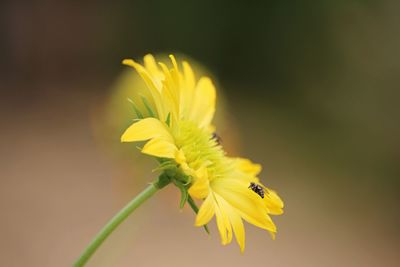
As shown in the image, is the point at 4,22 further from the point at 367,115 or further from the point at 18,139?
the point at 367,115

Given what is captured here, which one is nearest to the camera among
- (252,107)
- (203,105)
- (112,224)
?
(112,224)

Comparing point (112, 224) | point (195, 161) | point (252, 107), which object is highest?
point (252, 107)

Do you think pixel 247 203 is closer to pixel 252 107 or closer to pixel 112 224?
pixel 112 224

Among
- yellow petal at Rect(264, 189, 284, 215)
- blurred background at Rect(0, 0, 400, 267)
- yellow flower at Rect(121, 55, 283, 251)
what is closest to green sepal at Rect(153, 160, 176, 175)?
yellow flower at Rect(121, 55, 283, 251)

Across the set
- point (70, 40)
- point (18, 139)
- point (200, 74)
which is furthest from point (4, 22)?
point (200, 74)

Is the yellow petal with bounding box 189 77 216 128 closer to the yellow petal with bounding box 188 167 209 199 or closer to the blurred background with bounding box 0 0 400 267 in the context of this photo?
the yellow petal with bounding box 188 167 209 199

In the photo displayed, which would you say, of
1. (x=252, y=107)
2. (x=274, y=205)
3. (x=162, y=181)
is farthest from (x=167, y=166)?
(x=252, y=107)
